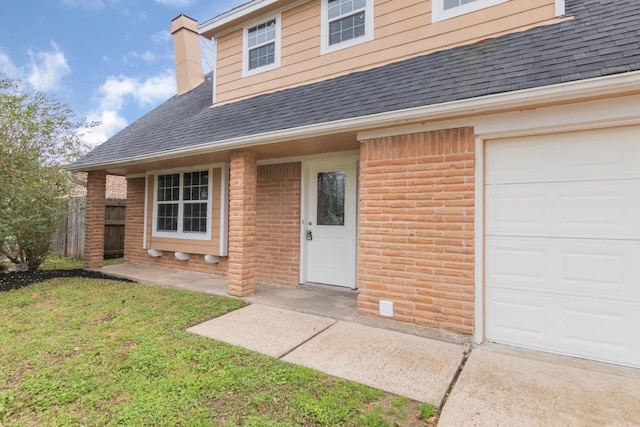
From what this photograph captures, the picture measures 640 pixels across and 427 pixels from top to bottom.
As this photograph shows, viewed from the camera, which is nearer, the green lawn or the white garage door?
the green lawn

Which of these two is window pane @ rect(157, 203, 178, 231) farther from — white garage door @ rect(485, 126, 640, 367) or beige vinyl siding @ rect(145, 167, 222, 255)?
white garage door @ rect(485, 126, 640, 367)

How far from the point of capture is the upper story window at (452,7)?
4.51m

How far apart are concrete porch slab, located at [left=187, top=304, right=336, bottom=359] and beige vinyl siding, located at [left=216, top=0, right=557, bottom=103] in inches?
161

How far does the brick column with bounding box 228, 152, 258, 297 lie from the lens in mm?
5434

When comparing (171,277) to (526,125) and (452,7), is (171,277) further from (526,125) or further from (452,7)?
(452,7)

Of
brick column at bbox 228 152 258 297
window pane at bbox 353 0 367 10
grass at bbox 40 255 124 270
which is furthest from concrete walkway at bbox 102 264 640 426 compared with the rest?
grass at bbox 40 255 124 270

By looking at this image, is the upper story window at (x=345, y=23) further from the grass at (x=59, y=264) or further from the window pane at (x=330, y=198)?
the grass at (x=59, y=264)

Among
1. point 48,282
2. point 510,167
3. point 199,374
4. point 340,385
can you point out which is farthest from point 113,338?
point 510,167

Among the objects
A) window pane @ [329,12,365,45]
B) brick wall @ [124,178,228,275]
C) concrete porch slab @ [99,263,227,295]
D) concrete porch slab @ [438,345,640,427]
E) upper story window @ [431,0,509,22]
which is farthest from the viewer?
brick wall @ [124,178,228,275]

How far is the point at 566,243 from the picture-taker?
10.9ft

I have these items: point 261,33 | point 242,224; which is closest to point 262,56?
point 261,33

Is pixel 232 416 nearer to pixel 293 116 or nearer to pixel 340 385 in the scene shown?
pixel 340 385

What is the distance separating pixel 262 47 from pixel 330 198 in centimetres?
349

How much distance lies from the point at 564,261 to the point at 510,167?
1136 mm
